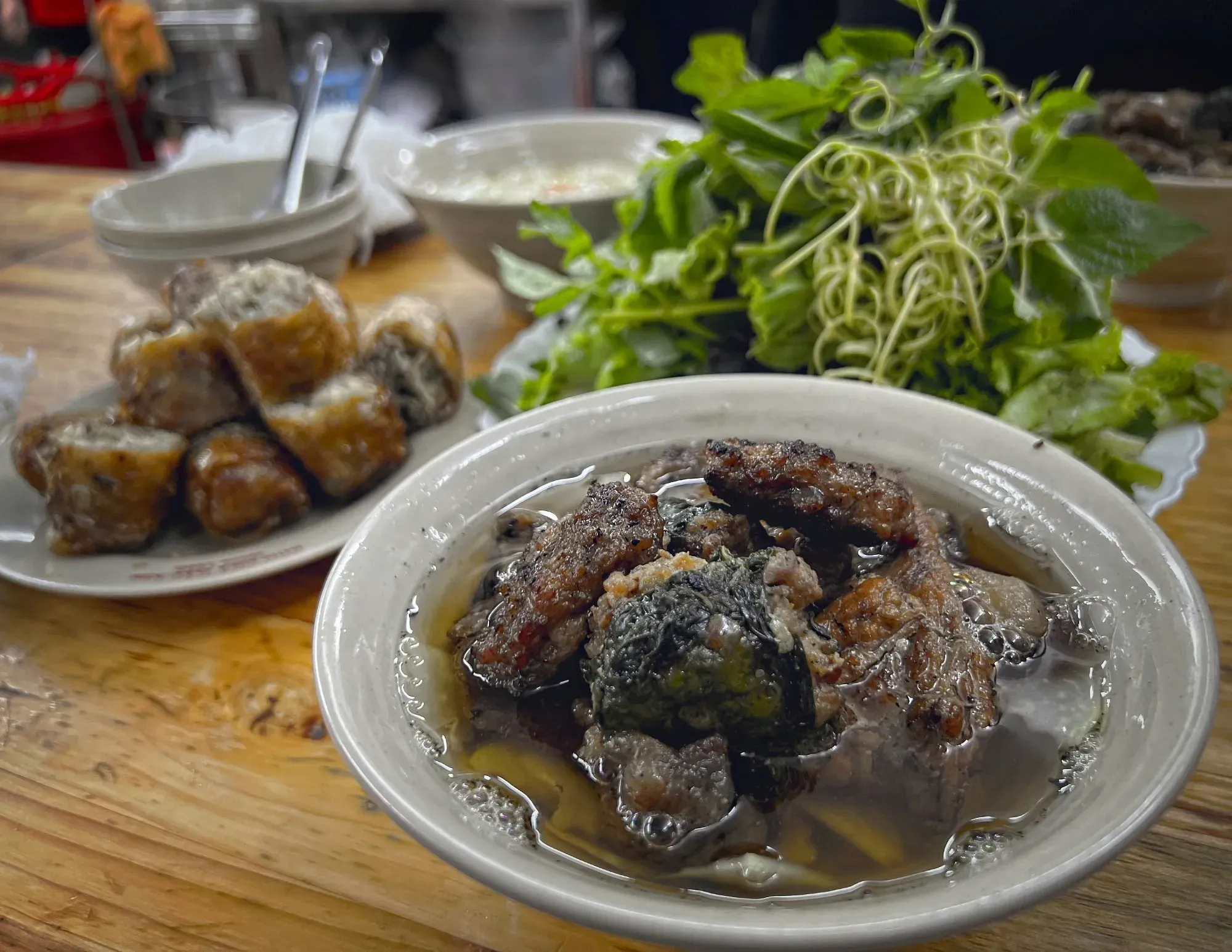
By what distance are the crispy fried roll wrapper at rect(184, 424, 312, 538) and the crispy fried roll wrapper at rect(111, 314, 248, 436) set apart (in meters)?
0.04

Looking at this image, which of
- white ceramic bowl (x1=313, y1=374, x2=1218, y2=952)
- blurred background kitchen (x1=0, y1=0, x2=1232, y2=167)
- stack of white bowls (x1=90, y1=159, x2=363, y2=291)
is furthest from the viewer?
blurred background kitchen (x1=0, y1=0, x2=1232, y2=167)

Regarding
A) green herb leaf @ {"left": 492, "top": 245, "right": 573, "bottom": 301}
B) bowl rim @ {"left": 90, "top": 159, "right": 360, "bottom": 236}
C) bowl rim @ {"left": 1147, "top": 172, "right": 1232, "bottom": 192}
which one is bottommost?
green herb leaf @ {"left": 492, "top": 245, "right": 573, "bottom": 301}

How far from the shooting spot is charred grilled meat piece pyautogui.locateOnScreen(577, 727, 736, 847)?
0.74 meters

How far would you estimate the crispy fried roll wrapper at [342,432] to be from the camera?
1.34m

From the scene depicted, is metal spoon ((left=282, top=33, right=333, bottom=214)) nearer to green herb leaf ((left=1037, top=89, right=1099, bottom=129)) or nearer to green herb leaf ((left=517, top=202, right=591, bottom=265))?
green herb leaf ((left=517, top=202, right=591, bottom=265))

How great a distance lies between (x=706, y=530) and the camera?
0.92m

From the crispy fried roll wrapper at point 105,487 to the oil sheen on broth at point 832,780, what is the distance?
59 cm

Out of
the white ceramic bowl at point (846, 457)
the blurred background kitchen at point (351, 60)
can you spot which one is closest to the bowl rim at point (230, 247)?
the white ceramic bowl at point (846, 457)

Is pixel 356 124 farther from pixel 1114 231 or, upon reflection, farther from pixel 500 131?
pixel 1114 231

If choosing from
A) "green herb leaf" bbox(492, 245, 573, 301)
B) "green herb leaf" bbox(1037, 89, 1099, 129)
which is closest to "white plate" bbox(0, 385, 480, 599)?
"green herb leaf" bbox(492, 245, 573, 301)

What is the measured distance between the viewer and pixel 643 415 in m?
1.14

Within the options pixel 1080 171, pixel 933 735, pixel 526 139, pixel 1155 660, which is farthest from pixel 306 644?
pixel 526 139

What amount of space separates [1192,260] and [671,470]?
1407mm

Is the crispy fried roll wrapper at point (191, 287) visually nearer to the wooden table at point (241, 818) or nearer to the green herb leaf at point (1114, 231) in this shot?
the wooden table at point (241, 818)
